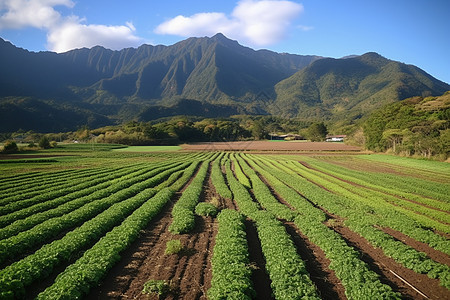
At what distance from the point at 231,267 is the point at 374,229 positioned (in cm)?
997

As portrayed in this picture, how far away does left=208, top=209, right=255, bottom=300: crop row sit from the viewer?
8125mm

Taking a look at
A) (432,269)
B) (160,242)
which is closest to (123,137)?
(160,242)

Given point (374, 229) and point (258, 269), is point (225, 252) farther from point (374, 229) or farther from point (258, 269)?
point (374, 229)

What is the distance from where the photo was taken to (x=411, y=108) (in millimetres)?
68812

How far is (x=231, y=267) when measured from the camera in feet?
31.6

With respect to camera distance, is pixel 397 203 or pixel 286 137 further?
pixel 286 137

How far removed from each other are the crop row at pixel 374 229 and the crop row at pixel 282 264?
16.4ft

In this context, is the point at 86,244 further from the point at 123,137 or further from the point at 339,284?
the point at 123,137

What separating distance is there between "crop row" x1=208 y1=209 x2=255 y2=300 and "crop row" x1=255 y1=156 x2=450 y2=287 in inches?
285

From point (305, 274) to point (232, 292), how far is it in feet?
10.6

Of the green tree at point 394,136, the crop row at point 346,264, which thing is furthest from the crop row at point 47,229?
the green tree at point 394,136

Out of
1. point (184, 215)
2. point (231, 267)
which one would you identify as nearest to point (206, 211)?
point (184, 215)

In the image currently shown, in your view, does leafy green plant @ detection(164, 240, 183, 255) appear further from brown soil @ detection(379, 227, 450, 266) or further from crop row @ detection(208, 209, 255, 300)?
brown soil @ detection(379, 227, 450, 266)

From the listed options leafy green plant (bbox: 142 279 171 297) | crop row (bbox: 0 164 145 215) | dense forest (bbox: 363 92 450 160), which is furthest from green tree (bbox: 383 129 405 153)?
leafy green plant (bbox: 142 279 171 297)
